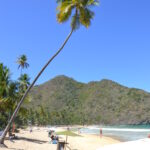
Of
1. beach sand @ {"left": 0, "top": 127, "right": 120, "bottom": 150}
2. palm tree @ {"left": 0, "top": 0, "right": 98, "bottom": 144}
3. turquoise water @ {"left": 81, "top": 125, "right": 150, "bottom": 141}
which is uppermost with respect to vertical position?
palm tree @ {"left": 0, "top": 0, "right": 98, "bottom": 144}

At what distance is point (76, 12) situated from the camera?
19.2 m

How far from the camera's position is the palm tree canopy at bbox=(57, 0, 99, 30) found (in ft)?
62.0

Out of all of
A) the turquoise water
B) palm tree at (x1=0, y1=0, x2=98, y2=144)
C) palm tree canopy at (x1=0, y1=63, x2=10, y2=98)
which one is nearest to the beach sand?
palm tree canopy at (x1=0, y1=63, x2=10, y2=98)

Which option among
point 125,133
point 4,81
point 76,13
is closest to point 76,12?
point 76,13

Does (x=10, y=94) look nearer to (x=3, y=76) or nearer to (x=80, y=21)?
(x=3, y=76)

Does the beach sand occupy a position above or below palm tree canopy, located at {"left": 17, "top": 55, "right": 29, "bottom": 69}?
below

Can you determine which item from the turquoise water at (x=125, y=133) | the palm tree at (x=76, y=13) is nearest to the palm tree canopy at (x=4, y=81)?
the palm tree at (x=76, y=13)

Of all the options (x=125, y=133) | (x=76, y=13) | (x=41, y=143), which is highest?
(x=76, y=13)

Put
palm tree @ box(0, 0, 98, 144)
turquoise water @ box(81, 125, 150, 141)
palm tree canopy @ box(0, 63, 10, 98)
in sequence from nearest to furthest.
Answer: palm tree @ box(0, 0, 98, 144) < palm tree canopy @ box(0, 63, 10, 98) < turquoise water @ box(81, 125, 150, 141)

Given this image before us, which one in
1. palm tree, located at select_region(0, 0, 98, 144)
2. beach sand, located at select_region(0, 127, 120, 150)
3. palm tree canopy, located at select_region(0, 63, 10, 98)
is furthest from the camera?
palm tree canopy, located at select_region(0, 63, 10, 98)

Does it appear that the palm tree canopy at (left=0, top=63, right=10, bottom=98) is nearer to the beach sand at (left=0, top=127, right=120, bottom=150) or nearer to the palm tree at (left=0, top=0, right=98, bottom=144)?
the beach sand at (left=0, top=127, right=120, bottom=150)

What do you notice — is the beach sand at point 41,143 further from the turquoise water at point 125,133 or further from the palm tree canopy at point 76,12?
the turquoise water at point 125,133

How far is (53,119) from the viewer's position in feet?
474

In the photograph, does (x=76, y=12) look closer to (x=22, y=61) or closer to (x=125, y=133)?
(x=22, y=61)
